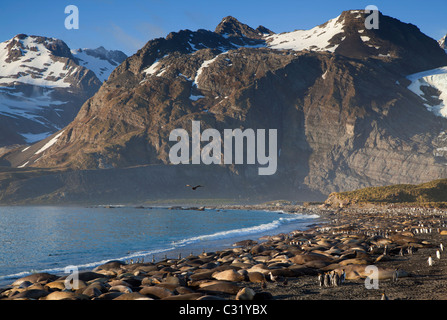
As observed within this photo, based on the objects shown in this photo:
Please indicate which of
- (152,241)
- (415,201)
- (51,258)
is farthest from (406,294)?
(415,201)

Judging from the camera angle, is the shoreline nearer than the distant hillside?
Yes

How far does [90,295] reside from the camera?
62.4ft

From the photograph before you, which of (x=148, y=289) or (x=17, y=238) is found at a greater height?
(x=148, y=289)

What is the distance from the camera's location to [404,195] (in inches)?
4899

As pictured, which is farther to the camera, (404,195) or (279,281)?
A: (404,195)

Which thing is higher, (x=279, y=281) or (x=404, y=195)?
(x=404, y=195)

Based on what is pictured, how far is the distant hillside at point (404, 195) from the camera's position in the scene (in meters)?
118

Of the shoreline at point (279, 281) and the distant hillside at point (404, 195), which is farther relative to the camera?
the distant hillside at point (404, 195)

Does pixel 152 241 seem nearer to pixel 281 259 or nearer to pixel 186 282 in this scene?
pixel 281 259

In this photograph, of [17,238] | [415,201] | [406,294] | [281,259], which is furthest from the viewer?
[415,201]

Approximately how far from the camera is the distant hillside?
388 feet
